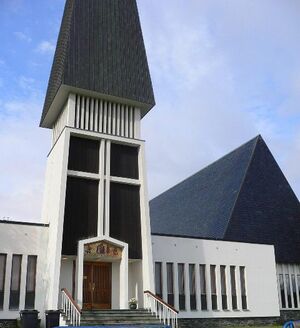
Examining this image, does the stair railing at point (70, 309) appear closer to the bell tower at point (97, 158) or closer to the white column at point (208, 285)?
the bell tower at point (97, 158)

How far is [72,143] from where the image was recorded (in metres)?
23.3

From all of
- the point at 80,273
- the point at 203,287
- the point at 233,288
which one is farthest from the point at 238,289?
the point at 80,273

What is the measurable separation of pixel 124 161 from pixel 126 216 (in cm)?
304

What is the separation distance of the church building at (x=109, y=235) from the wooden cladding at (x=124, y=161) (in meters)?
0.06

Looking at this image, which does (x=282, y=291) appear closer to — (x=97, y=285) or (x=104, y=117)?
(x=97, y=285)

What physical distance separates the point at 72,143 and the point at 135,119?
12.9 feet

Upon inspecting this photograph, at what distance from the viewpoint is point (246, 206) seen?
32.6 m

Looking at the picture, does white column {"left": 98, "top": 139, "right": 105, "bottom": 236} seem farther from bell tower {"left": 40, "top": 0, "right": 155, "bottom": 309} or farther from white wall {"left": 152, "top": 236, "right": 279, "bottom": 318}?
white wall {"left": 152, "top": 236, "right": 279, "bottom": 318}

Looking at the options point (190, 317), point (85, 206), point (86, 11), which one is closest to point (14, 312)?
point (85, 206)

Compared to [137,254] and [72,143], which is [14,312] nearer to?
[137,254]

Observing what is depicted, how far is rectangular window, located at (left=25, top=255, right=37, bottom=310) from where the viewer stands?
21062 millimetres

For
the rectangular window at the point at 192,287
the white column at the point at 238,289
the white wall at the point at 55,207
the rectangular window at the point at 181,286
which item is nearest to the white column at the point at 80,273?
the white wall at the point at 55,207

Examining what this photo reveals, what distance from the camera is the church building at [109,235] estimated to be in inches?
837

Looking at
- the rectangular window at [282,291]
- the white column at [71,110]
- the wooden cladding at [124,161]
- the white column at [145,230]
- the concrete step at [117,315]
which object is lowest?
the concrete step at [117,315]
